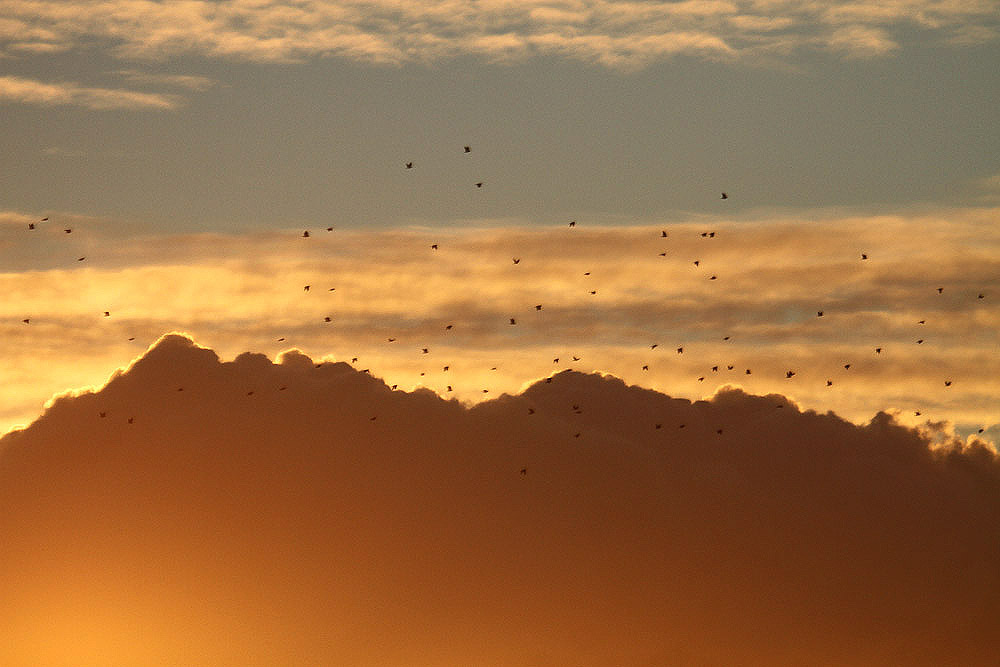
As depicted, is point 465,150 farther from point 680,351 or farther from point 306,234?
point 680,351

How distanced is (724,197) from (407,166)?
22246mm

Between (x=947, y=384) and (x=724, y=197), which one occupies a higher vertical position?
(x=724, y=197)

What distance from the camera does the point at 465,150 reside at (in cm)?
10388

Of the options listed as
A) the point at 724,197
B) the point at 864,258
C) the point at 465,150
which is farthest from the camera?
the point at 864,258

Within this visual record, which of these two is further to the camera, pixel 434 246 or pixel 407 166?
pixel 434 246

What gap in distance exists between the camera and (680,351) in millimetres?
134250

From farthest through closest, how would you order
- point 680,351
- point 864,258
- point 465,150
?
point 680,351 < point 864,258 < point 465,150

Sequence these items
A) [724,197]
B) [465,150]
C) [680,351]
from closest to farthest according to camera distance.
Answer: [465,150] < [724,197] < [680,351]

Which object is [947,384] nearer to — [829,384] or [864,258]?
[829,384]

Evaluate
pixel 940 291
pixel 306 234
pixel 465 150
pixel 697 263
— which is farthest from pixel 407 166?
pixel 940 291

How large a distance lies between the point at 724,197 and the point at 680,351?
2320 cm

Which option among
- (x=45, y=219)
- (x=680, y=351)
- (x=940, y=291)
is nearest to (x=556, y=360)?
(x=680, y=351)

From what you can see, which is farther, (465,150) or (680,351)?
(680,351)

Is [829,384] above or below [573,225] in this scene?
below
